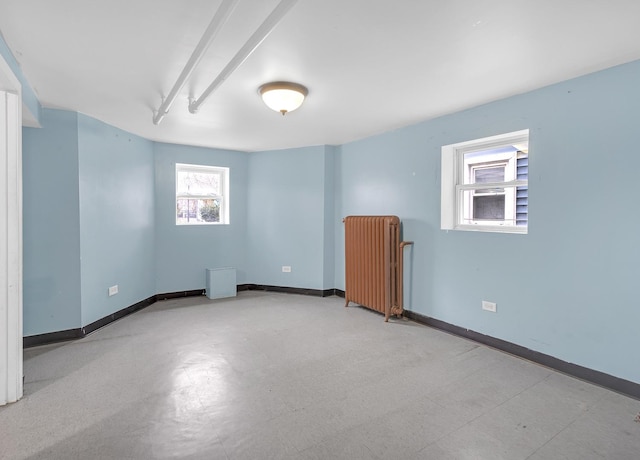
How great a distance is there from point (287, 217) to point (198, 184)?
59.0 inches

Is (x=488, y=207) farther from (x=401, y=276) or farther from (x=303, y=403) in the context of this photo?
(x=303, y=403)

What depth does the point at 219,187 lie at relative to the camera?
17.8ft

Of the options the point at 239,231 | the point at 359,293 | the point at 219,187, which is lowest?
the point at 359,293

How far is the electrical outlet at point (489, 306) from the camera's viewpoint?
122 inches

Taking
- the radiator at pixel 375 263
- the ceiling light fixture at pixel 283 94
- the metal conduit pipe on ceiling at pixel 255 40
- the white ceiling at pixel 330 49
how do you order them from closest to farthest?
the metal conduit pipe on ceiling at pixel 255 40 → the white ceiling at pixel 330 49 → the ceiling light fixture at pixel 283 94 → the radiator at pixel 375 263

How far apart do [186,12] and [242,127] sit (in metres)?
2.28

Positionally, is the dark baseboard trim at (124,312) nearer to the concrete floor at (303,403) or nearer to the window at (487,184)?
the concrete floor at (303,403)

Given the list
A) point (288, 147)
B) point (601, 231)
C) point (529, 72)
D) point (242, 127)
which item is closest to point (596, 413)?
point (601, 231)

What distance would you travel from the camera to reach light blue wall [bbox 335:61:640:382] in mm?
2307

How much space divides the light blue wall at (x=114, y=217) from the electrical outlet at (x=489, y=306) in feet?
13.2

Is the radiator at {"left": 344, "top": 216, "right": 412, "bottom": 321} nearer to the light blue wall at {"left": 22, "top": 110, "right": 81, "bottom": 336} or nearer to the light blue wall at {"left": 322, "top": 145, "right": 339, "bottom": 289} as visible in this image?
the light blue wall at {"left": 322, "top": 145, "right": 339, "bottom": 289}

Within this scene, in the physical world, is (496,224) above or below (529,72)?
below

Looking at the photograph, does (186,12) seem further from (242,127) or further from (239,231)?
(239,231)

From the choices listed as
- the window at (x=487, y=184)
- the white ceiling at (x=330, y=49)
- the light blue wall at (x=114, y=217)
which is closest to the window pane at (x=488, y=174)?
the window at (x=487, y=184)
